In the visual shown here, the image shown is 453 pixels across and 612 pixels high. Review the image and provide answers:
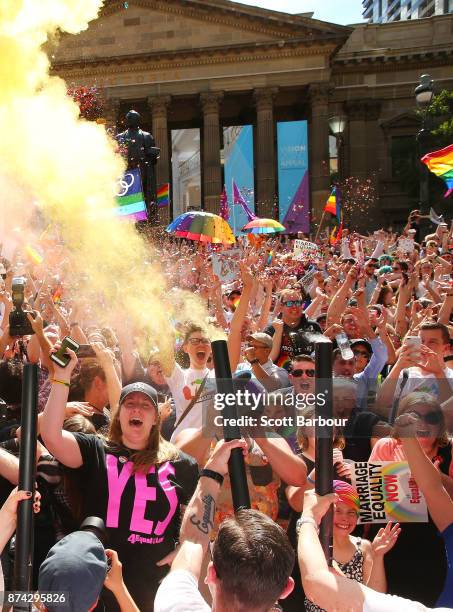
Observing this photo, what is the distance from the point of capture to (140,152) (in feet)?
25.8

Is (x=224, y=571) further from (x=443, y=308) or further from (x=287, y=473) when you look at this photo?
(x=443, y=308)

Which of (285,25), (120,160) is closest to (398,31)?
(285,25)

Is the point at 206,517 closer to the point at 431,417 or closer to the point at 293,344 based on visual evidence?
the point at 431,417

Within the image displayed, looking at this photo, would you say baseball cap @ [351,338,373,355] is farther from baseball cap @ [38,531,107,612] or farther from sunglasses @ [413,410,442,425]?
baseball cap @ [38,531,107,612]

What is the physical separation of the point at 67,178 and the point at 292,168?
32980mm

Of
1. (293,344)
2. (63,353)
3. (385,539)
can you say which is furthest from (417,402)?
(293,344)

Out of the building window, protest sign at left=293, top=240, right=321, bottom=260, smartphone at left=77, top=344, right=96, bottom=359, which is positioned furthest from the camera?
the building window

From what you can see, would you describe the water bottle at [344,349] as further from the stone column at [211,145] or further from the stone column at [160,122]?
the stone column at [160,122]

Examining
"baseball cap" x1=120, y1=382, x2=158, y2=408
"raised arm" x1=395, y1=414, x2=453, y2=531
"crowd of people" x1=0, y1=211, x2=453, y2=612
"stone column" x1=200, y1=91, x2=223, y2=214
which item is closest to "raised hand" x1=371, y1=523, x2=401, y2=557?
"crowd of people" x1=0, y1=211, x2=453, y2=612

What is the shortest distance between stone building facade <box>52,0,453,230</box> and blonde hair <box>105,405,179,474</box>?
3537cm

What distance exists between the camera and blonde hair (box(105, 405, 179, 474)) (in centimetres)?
321

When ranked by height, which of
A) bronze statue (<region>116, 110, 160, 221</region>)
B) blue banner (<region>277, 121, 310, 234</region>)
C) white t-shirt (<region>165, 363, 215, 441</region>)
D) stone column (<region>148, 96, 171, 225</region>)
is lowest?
white t-shirt (<region>165, 363, 215, 441</region>)

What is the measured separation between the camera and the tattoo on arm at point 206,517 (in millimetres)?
2398

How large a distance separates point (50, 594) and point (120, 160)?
Result: 532cm
